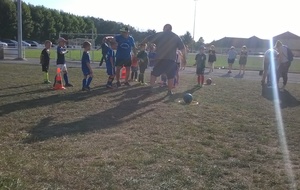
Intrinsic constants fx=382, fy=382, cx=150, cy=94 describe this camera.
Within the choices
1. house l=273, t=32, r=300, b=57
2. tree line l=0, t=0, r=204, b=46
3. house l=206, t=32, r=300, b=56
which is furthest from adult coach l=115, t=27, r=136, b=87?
house l=273, t=32, r=300, b=57

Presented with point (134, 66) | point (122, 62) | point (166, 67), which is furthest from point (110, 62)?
point (134, 66)

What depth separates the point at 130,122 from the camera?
25.3 feet

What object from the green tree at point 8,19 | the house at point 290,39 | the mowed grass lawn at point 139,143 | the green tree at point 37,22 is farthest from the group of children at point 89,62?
the house at point 290,39

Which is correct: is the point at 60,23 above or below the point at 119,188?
above

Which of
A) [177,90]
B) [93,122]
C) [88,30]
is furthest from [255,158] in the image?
[88,30]

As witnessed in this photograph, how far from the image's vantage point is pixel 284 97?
13062 millimetres

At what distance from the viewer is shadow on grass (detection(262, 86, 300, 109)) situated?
1139 cm

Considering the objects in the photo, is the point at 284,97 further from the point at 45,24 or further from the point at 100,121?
the point at 45,24

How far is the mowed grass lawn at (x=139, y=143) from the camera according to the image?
4.53 meters

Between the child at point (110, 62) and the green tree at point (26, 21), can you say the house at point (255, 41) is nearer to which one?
the green tree at point (26, 21)

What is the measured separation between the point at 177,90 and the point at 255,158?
802 centimetres

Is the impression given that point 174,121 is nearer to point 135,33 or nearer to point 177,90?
point 177,90

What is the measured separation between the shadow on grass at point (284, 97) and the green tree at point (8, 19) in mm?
65686

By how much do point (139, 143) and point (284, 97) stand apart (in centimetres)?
845
